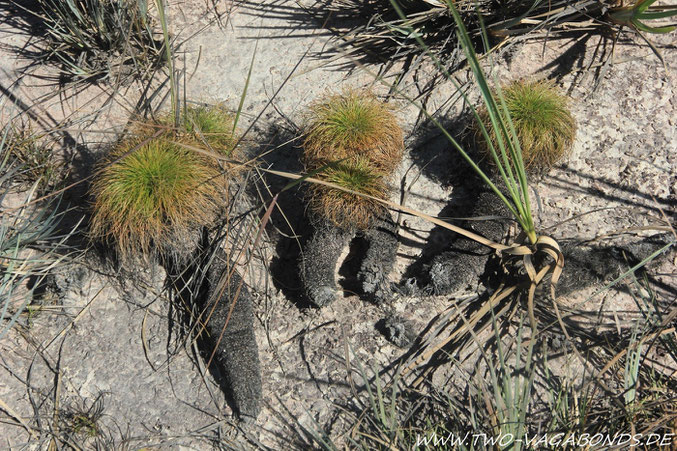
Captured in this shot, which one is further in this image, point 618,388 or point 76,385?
point 76,385

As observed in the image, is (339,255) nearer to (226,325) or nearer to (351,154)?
(351,154)

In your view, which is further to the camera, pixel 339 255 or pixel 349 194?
pixel 339 255

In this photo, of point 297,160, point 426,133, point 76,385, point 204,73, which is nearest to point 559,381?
point 426,133

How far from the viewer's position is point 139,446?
90.2 inches

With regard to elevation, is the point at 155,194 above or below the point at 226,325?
above

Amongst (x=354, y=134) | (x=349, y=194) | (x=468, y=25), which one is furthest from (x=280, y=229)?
(x=468, y=25)

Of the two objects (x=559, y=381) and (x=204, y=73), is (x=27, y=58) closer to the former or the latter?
(x=204, y=73)

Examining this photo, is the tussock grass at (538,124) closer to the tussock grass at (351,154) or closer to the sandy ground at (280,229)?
the sandy ground at (280,229)

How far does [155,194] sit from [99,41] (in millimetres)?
1181

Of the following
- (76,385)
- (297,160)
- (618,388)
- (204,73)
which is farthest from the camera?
(204,73)

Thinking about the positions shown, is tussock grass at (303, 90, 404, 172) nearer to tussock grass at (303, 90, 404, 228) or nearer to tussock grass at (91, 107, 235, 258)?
tussock grass at (303, 90, 404, 228)

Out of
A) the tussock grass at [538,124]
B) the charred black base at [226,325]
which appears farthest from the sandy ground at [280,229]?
the tussock grass at [538,124]

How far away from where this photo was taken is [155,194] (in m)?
2.30

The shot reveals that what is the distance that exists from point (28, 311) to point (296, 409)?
1224 mm
